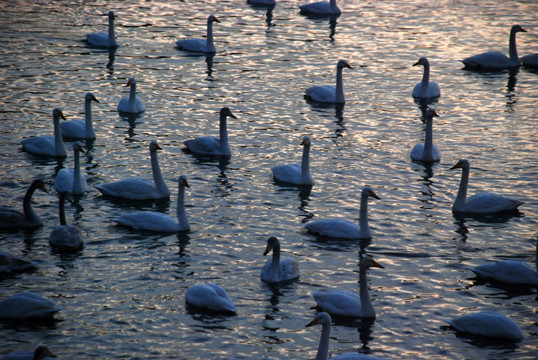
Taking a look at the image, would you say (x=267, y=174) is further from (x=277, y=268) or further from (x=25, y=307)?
(x=25, y=307)

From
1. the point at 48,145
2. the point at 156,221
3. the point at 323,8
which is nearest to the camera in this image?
the point at 156,221

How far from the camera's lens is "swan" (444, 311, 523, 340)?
11.9 meters

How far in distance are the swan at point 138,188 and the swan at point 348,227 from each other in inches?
140

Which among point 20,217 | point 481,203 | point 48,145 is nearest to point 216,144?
point 48,145

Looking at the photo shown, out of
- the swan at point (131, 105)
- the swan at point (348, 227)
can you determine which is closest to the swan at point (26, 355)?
the swan at point (348, 227)

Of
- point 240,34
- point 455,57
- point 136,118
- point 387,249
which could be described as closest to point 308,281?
point 387,249

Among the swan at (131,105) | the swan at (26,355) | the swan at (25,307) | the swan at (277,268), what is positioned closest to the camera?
the swan at (26,355)

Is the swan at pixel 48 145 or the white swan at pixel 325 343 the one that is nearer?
the white swan at pixel 325 343

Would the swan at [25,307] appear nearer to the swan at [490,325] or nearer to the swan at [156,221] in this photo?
the swan at [156,221]

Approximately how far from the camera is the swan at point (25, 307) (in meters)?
12.1

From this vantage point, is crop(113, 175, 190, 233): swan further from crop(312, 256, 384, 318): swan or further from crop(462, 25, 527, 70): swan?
crop(462, 25, 527, 70): swan

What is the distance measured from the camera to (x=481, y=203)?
1666 cm

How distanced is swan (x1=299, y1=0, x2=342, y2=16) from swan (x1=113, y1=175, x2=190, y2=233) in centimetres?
2034

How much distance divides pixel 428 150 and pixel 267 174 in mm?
3767
